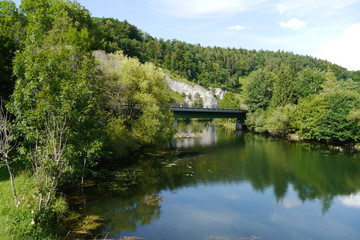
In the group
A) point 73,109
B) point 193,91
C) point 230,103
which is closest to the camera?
point 73,109

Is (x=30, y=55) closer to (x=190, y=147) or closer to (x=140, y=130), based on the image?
(x=140, y=130)

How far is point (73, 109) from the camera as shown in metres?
18.3

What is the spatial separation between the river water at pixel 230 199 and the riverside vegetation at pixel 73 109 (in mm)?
3830

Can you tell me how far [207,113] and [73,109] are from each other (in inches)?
2093

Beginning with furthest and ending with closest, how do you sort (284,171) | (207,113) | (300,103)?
(207,113)
(300,103)
(284,171)

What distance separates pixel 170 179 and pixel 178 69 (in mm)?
132389

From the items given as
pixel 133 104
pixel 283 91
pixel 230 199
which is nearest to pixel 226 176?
pixel 230 199

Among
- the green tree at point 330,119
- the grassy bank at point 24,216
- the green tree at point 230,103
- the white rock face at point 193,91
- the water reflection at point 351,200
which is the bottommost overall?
the water reflection at point 351,200

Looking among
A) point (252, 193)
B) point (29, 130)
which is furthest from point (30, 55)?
point (252, 193)

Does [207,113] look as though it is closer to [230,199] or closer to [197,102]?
[230,199]

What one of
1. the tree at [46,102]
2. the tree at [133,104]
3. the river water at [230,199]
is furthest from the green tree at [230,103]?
the tree at [46,102]

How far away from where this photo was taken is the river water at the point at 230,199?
18.4 metres

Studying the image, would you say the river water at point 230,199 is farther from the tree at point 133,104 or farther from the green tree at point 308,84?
the green tree at point 308,84

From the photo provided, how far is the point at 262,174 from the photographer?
32.2 m
